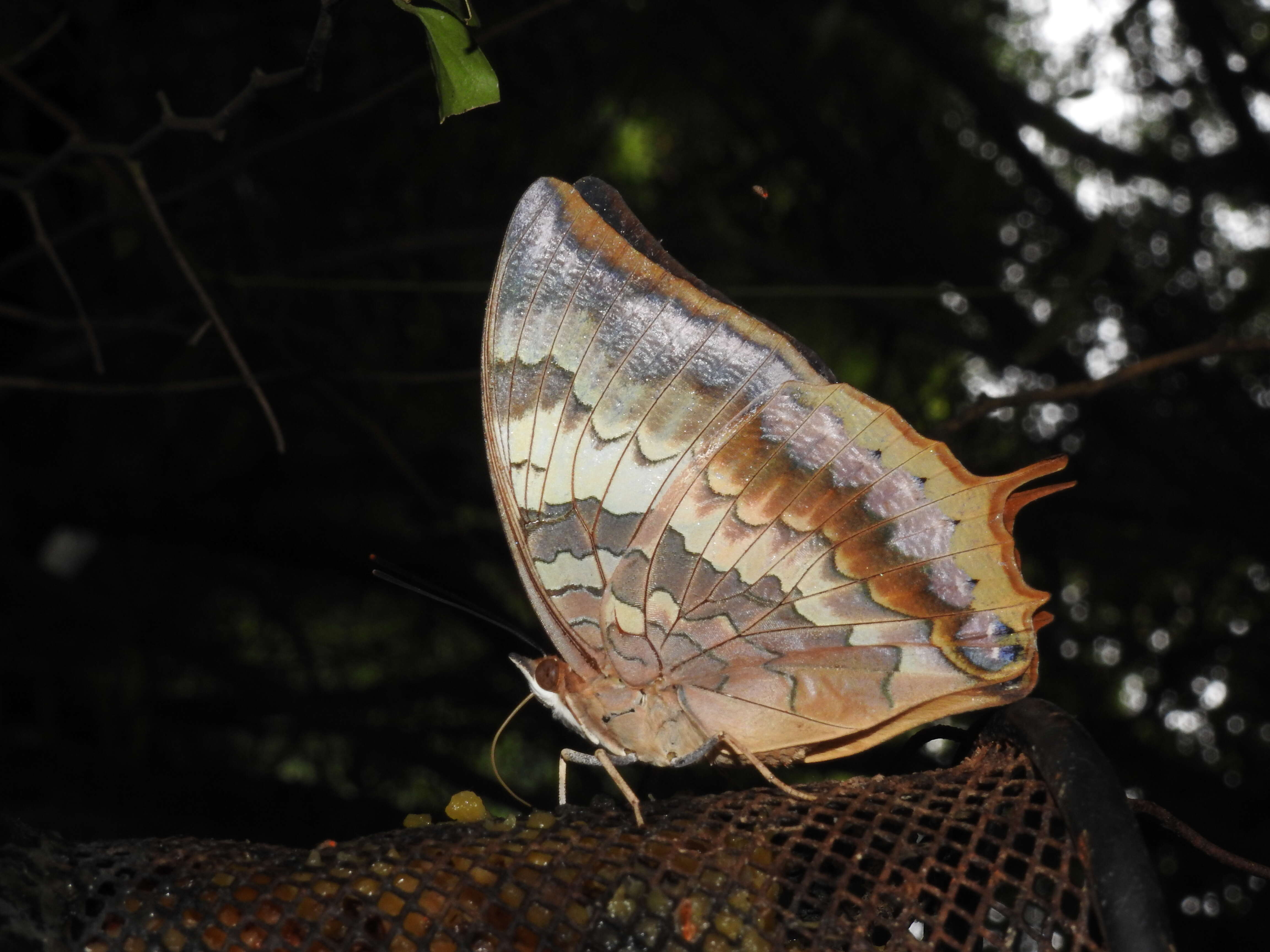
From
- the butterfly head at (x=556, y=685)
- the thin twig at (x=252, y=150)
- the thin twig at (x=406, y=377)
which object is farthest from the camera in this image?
the thin twig at (x=406, y=377)

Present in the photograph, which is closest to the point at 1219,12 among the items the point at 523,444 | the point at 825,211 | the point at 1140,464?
the point at 825,211

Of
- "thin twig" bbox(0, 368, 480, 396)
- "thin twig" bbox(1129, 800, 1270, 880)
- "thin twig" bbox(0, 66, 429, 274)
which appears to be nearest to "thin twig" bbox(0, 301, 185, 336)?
"thin twig" bbox(0, 368, 480, 396)

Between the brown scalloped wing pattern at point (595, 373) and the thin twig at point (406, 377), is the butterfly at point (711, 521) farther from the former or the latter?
the thin twig at point (406, 377)

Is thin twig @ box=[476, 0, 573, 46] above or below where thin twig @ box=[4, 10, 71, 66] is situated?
above

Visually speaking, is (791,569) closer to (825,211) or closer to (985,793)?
(985,793)

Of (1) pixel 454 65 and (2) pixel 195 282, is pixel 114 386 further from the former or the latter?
(1) pixel 454 65

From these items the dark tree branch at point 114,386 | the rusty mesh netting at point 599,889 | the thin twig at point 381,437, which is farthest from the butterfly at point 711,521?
the thin twig at point 381,437

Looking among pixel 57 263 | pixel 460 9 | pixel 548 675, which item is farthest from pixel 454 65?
→ pixel 57 263

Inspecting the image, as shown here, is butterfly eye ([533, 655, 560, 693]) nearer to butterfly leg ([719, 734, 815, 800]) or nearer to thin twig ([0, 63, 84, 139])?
butterfly leg ([719, 734, 815, 800])
